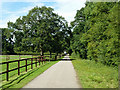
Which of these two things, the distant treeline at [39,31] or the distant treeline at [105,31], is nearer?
the distant treeline at [105,31]

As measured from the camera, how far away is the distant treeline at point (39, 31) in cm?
3155

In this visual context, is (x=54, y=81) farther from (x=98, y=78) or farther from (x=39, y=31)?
(x=39, y=31)

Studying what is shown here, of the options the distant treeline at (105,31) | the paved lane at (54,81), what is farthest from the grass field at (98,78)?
the distant treeline at (105,31)

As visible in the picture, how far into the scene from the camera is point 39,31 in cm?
3130

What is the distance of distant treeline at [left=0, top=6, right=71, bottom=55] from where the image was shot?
31547 millimetres

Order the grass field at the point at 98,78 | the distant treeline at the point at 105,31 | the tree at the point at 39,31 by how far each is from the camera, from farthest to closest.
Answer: the tree at the point at 39,31 < the distant treeline at the point at 105,31 < the grass field at the point at 98,78

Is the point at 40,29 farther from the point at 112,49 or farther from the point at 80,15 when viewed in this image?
the point at 112,49

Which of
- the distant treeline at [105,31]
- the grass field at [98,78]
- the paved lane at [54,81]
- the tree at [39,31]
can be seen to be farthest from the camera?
the tree at [39,31]

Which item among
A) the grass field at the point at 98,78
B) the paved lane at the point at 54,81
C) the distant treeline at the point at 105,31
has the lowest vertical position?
the grass field at the point at 98,78

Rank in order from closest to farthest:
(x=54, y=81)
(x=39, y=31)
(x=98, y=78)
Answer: (x=54, y=81) → (x=98, y=78) → (x=39, y=31)

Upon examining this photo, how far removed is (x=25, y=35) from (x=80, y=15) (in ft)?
51.0

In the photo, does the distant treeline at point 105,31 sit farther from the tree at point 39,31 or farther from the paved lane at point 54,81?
the tree at point 39,31

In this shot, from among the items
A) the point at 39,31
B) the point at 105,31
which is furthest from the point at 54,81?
the point at 39,31

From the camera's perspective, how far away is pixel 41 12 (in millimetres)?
33719
